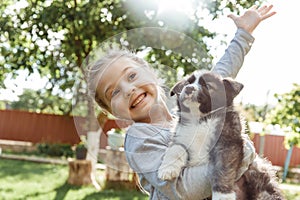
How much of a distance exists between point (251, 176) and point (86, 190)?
9737 mm

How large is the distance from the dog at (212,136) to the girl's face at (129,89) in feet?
0.90

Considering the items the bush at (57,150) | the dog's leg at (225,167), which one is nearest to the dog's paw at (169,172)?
the dog's leg at (225,167)

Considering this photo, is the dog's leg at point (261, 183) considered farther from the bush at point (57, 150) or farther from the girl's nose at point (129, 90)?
the bush at point (57, 150)

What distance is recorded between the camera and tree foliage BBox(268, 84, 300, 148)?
980 cm

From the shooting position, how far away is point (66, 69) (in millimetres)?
10945

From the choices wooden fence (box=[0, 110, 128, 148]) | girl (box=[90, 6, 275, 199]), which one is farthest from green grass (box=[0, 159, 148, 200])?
wooden fence (box=[0, 110, 128, 148])

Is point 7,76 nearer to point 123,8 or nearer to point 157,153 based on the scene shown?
point 123,8

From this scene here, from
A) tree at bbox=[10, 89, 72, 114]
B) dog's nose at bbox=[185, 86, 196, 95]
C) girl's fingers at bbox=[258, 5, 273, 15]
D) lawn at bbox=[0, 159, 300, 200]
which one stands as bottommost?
lawn at bbox=[0, 159, 300, 200]

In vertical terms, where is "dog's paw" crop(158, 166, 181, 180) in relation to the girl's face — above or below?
below

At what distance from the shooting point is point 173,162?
6.04ft

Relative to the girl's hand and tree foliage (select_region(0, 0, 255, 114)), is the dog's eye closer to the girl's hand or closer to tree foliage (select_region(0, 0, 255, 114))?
the girl's hand

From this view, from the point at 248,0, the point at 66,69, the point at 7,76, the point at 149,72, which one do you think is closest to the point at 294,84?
the point at 248,0

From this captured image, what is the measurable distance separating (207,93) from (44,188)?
10022 mm

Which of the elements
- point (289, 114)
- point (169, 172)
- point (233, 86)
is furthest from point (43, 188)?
point (233, 86)
